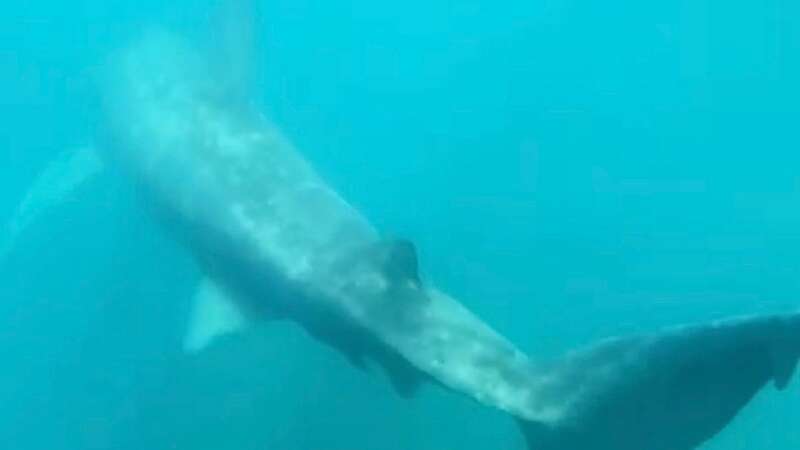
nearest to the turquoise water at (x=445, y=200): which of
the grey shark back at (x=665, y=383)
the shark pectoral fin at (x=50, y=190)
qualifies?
the shark pectoral fin at (x=50, y=190)

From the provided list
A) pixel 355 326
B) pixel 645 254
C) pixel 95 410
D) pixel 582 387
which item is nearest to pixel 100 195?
pixel 95 410

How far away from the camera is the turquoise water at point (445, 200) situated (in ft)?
38.4

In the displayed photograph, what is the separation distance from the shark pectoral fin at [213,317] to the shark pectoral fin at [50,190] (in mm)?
3416

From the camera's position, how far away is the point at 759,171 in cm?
1335

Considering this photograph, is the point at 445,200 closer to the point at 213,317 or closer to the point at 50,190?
the point at 50,190

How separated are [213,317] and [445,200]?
144 inches

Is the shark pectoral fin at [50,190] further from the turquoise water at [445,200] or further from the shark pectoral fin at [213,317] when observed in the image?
the shark pectoral fin at [213,317]

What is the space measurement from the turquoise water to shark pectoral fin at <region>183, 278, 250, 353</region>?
196 centimetres

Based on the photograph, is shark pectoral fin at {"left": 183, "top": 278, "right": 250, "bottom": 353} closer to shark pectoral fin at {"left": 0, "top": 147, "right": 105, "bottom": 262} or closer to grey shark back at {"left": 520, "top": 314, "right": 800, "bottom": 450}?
grey shark back at {"left": 520, "top": 314, "right": 800, "bottom": 450}

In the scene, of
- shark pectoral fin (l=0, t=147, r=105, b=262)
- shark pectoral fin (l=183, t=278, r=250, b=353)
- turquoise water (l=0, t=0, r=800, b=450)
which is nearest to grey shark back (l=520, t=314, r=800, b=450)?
shark pectoral fin (l=183, t=278, r=250, b=353)

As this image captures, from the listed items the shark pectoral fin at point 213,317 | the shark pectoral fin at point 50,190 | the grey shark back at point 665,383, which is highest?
the shark pectoral fin at point 50,190

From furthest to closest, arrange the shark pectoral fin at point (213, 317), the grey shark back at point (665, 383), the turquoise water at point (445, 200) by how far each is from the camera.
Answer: the turquoise water at point (445, 200) → the shark pectoral fin at point (213, 317) → the grey shark back at point (665, 383)

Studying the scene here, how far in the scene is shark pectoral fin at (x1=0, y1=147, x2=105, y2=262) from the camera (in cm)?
1284

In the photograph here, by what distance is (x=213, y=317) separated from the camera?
31.2ft
